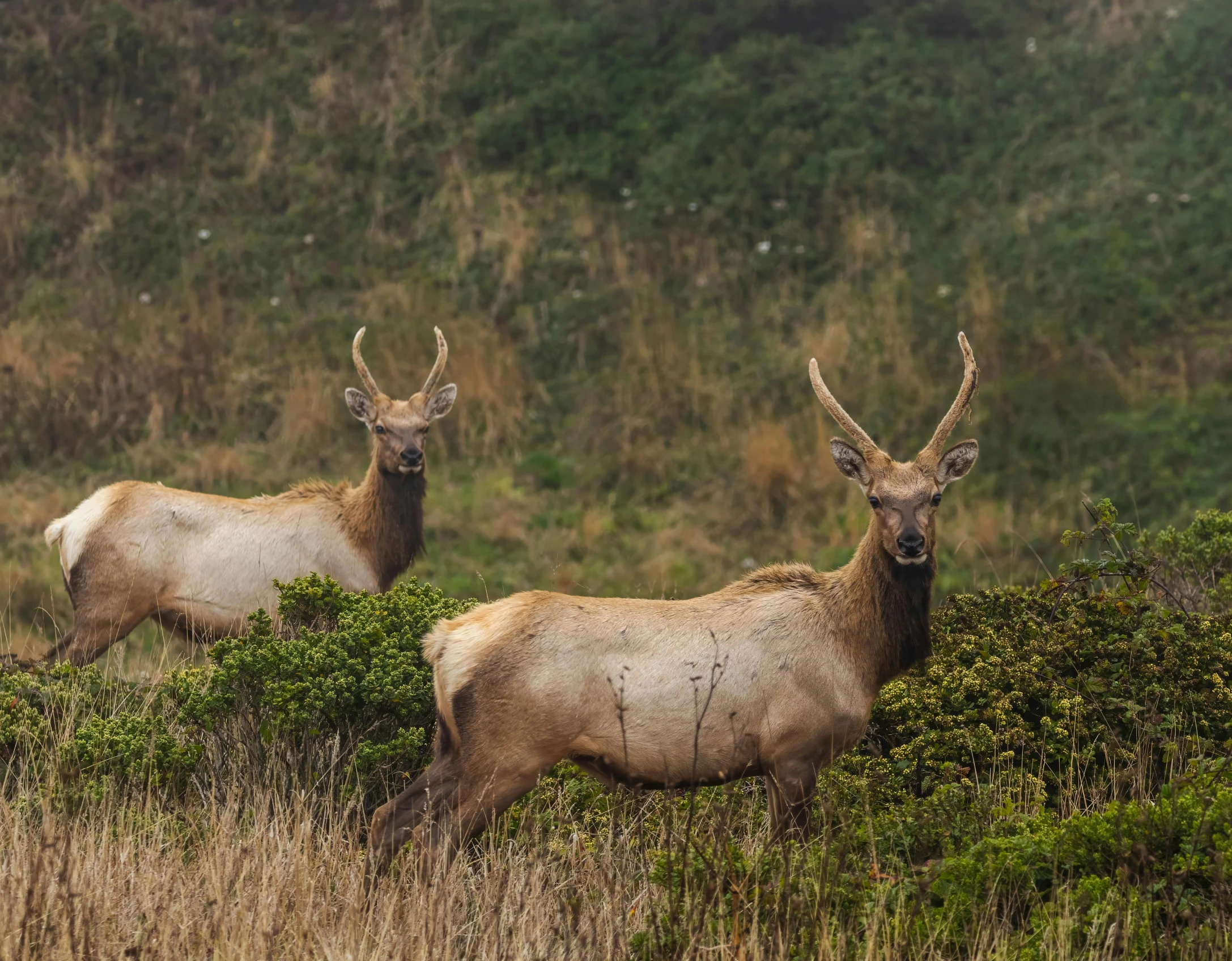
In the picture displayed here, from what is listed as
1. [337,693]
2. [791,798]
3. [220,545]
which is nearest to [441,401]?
[220,545]

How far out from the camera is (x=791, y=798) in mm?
5758

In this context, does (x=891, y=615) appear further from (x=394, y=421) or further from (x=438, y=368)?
(x=438, y=368)

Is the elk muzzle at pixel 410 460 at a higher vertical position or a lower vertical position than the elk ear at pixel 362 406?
lower

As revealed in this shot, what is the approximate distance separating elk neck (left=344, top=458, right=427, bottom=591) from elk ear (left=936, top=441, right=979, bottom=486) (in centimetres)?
391

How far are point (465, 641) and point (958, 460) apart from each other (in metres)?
2.45

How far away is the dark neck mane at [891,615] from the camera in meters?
6.18

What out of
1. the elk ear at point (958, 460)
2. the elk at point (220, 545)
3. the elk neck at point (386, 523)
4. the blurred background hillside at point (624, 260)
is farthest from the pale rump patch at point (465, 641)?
the blurred background hillside at point (624, 260)

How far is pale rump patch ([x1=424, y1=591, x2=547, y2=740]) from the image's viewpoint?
574 centimetres

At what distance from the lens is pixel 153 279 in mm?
19562

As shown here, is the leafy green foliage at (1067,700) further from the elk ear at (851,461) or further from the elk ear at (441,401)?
the elk ear at (441,401)

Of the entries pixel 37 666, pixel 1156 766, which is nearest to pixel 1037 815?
pixel 1156 766

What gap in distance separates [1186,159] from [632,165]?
716 cm

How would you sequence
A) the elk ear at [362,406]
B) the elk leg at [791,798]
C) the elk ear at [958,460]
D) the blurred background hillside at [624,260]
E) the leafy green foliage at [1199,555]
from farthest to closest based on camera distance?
the blurred background hillside at [624,260] → the elk ear at [362,406] → the leafy green foliage at [1199,555] → the elk ear at [958,460] → the elk leg at [791,798]

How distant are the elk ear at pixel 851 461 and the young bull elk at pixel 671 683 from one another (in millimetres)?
163
